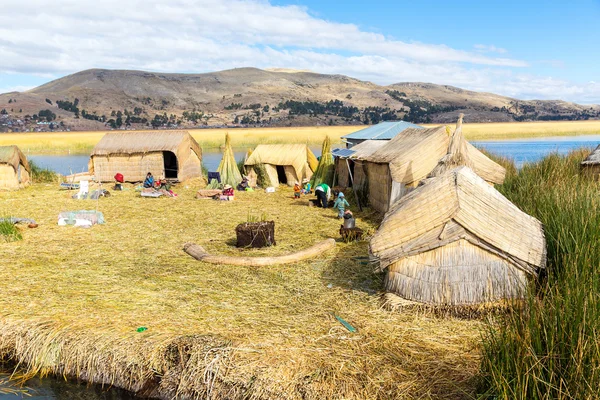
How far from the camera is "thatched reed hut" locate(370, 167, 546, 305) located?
6656mm

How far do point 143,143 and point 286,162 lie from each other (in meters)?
5.89

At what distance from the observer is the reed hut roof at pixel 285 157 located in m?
20.9

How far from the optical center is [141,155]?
70.8ft

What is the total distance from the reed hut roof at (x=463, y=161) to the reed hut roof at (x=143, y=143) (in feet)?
41.4

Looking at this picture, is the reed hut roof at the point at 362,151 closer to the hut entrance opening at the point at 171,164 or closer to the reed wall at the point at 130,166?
the reed wall at the point at 130,166

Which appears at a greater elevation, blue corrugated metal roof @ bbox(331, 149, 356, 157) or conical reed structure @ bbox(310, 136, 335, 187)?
blue corrugated metal roof @ bbox(331, 149, 356, 157)

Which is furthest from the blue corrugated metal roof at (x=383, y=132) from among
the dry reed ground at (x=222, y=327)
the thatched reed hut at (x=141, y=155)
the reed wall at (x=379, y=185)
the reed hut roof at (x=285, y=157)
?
the dry reed ground at (x=222, y=327)

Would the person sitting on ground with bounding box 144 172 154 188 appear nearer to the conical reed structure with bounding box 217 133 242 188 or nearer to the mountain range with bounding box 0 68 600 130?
the conical reed structure with bounding box 217 133 242 188

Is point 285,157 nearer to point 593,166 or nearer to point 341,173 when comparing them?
point 341,173

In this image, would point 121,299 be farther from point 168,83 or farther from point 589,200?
point 168,83

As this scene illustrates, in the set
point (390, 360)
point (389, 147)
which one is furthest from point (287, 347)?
point (389, 147)

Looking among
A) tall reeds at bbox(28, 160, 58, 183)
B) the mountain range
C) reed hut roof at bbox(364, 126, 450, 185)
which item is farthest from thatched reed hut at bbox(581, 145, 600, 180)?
the mountain range

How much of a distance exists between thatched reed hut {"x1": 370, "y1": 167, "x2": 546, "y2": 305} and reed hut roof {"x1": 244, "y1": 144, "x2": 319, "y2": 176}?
544 inches

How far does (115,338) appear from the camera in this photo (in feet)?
20.6
